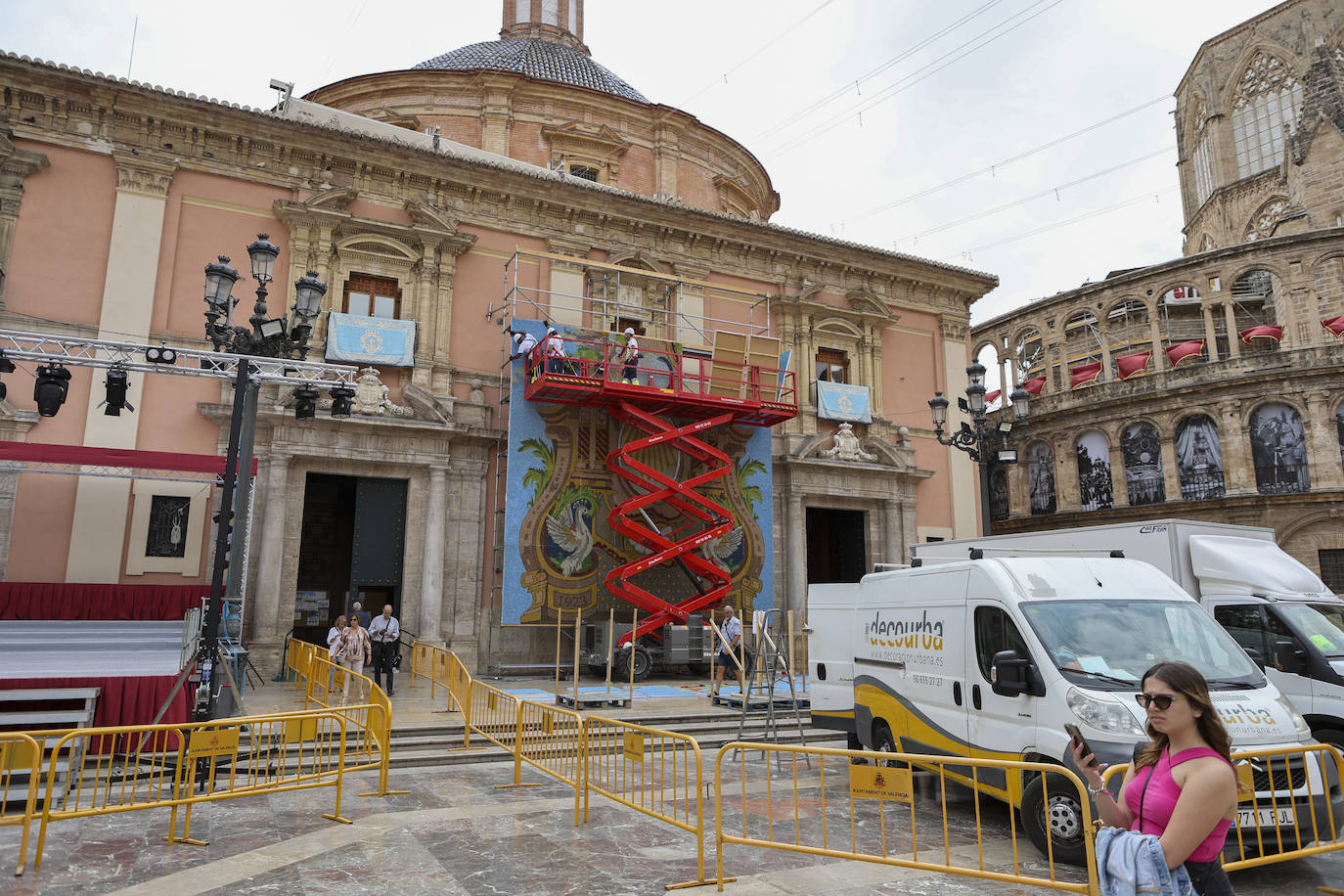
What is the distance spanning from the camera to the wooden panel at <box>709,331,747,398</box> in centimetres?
2052

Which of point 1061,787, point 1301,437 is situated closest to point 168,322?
point 1061,787

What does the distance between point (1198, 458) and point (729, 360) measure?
62.9 feet

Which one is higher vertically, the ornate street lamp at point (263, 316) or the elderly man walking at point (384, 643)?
the ornate street lamp at point (263, 316)

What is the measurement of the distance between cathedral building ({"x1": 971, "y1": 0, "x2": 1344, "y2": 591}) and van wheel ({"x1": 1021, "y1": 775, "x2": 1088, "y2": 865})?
26.7 m

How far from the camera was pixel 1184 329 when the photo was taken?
1421 inches

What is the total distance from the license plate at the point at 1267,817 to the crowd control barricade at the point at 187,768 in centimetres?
704

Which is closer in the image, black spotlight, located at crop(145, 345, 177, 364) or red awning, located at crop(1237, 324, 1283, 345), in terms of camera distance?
black spotlight, located at crop(145, 345, 177, 364)

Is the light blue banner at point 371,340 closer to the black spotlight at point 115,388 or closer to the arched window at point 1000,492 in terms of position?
the black spotlight at point 115,388

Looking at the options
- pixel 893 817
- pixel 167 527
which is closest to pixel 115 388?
pixel 167 527

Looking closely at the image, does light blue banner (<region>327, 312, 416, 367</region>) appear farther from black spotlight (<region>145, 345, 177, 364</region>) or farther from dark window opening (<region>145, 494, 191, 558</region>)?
black spotlight (<region>145, 345, 177, 364</region>)

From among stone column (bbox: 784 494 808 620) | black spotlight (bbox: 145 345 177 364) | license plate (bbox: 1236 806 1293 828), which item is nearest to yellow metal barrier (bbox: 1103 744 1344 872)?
license plate (bbox: 1236 806 1293 828)

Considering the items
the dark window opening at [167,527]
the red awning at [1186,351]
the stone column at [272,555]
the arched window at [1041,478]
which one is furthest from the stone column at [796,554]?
the red awning at [1186,351]

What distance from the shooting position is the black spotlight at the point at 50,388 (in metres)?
11.5

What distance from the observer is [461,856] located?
21.3 feet
